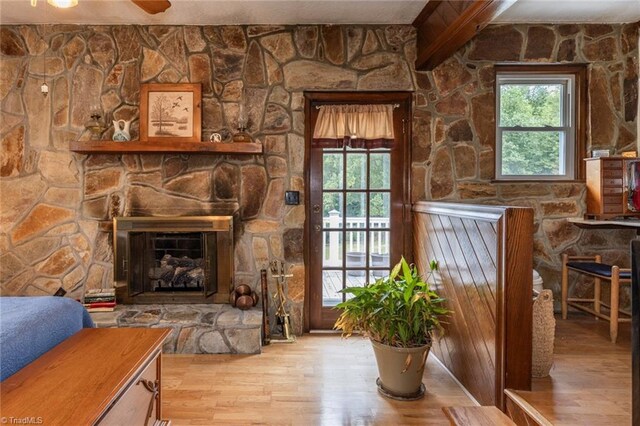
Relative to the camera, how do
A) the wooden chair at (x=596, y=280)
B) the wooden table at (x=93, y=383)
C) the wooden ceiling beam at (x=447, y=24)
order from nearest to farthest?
the wooden table at (x=93, y=383) → the wooden ceiling beam at (x=447, y=24) → the wooden chair at (x=596, y=280)

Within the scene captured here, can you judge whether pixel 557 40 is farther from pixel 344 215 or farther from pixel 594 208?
pixel 344 215

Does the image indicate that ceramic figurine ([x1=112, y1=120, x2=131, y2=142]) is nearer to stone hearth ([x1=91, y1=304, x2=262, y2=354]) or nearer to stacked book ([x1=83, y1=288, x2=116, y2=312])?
stacked book ([x1=83, y1=288, x2=116, y2=312])

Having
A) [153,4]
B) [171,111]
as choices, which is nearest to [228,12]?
[153,4]

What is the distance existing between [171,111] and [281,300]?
74.9 inches

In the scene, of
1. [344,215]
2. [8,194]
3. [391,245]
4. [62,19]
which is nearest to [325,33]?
[344,215]

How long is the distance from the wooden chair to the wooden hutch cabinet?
419mm

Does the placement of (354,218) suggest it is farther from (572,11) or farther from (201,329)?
(572,11)

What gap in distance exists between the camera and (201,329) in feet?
9.93

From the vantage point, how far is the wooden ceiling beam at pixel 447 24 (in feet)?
7.68

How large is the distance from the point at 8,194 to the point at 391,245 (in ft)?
11.2

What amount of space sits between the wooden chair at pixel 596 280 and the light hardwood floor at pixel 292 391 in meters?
1.32

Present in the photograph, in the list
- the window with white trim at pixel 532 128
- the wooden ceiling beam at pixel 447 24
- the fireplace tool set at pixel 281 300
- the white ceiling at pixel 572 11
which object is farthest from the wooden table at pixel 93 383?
the white ceiling at pixel 572 11

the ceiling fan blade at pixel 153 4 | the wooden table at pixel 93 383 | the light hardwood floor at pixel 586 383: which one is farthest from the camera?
the ceiling fan blade at pixel 153 4

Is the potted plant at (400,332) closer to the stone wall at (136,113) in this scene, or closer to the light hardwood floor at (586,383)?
the light hardwood floor at (586,383)
